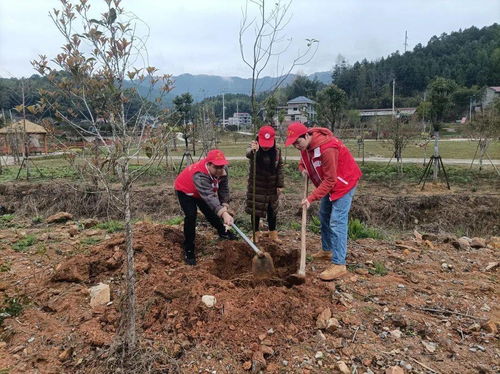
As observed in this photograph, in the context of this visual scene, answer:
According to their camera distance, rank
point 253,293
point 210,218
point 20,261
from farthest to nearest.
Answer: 1. point 210,218
2. point 20,261
3. point 253,293

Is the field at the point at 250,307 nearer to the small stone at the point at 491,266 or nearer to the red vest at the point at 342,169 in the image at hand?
the small stone at the point at 491,266

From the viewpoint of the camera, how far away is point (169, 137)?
8.54 ft

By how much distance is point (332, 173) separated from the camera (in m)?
3.51

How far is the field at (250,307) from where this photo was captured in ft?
8.14

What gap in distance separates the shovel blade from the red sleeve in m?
0.72

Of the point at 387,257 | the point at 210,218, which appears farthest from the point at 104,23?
the point at 387,257

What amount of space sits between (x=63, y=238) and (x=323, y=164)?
3.78 meters

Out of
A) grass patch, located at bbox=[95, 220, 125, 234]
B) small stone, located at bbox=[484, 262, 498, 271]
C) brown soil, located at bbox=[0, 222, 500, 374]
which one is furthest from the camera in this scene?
grass patch, located at bbox=[95, 220, 125, 234]

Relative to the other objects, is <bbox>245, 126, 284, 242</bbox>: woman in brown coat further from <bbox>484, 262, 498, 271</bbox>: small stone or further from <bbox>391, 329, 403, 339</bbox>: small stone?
<bbox>484, 262, 498, 271</bbox>: small stone

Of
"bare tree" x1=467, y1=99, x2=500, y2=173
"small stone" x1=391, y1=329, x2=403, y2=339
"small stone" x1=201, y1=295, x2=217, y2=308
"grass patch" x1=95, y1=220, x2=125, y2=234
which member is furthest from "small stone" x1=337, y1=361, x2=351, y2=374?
"bare tree" x1=467, y1=99, x2=500, y2=173

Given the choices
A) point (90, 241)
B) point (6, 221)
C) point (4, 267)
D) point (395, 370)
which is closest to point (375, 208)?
point (90, 241)

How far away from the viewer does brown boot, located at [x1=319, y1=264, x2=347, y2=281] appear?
3541 millimetres

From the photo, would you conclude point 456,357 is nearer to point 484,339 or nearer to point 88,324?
point 484,339

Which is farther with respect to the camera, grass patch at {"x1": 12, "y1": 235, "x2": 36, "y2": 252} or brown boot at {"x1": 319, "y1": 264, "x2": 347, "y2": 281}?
grass patch at {"x1": 12, "y1": 235, "x2": 36, "y2": 252}
